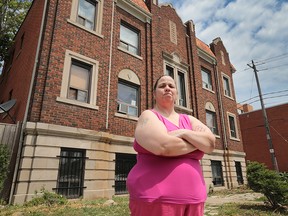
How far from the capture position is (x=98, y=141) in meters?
8.61

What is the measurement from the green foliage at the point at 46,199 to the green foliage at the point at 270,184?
6274 millimetres

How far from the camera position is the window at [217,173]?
46.9 ft

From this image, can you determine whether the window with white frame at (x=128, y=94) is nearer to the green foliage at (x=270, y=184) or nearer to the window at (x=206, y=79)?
the green foliage at (x=270, y=184)

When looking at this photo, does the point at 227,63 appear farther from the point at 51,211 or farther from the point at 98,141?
the point at 51,211

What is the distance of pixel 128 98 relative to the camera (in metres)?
10.8

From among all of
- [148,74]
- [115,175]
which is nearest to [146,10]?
[148,74]

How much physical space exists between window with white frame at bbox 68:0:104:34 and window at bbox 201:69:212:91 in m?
9.74

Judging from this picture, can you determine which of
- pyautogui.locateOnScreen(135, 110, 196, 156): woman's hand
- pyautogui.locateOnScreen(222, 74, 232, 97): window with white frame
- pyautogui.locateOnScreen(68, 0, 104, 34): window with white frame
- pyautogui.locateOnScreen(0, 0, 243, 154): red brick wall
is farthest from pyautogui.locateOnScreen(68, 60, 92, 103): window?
pyautogui.locateOnScreen(222, 74, 232, 97): window with white frame

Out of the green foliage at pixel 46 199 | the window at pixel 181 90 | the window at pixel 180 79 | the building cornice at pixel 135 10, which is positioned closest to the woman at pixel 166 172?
the green foliage at pixel 46 199

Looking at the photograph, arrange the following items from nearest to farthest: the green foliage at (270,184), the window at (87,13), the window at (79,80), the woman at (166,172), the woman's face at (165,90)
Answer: the woman at (166,172) → the woman's face at (165,90) → the green foliage at (270,184) → the window at (79,80) → the window at (87,13)

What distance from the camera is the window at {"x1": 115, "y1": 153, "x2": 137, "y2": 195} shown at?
29.9 ft

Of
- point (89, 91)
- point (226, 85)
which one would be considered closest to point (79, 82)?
point (89, 91)

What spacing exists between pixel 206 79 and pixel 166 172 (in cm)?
1690

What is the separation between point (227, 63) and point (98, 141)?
16263 millimetres
